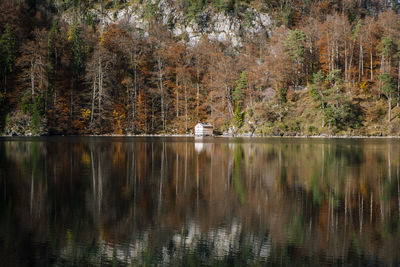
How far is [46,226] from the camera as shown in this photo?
9156 mm

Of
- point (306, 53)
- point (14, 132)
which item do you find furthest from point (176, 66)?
point (14, 132)

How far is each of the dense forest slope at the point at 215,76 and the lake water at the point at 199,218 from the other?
43116mm

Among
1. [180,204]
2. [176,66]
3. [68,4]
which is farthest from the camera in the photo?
[68,4]

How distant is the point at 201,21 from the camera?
93688 millimetres

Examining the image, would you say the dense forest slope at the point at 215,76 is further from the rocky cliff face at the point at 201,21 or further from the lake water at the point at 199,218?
the lake water at the point at 199,218

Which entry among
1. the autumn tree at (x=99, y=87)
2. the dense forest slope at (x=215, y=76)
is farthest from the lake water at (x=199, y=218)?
the autumn tree at (x=99, y=87)

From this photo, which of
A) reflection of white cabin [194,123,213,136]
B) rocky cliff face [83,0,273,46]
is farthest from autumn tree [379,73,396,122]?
rocky cliff face [83,0,273,46]

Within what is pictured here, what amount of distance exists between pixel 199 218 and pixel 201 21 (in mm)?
89384

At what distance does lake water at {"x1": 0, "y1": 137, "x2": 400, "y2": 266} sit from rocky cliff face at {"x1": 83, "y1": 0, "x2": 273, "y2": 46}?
3080 inches

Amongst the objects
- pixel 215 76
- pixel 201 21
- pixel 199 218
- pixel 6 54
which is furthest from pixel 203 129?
pixel 199 218

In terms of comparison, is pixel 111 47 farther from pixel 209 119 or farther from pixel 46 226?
pixel 46 226

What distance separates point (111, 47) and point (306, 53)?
40889 millimetres

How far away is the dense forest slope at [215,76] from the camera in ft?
192

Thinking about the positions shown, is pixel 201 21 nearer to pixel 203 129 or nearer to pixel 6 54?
pixel 203 129
